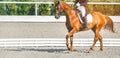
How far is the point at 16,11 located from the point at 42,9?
4.84ft

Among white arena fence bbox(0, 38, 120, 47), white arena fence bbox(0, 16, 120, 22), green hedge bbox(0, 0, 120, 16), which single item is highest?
white arena fence bbox(0, 38, 120, 47)

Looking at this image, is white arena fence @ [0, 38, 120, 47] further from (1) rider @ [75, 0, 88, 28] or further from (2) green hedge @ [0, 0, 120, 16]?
(2) green hedge @ [0, 0, 120, 16]

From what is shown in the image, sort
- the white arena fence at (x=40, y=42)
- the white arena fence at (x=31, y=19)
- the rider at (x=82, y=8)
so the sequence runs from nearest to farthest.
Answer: the rider at (x=82, y=8) < the white arena fence at (x=40, y=42) < the white arena fence at (x=31, y=19)

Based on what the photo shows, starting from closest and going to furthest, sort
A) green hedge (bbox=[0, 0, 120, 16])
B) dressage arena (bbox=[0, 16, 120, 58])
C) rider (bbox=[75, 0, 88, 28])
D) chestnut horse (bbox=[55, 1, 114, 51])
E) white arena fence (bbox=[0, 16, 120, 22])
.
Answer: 1. dressage arena (bbox=[0, 16, 120, 58])
2. chestnut horse (bbox=[55, 1, 114, 51])
3. rider (bbox=[75, 0, 88, 28])
4. white arena fence (bbox=[0, 16, 120, 22])
5. green hedge (bbox=[0, 0, 120, 16])

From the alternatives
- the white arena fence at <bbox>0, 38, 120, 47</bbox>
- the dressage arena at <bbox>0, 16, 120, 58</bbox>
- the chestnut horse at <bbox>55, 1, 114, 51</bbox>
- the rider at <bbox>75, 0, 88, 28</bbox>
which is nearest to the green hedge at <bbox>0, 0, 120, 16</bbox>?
the dressage arena at <bbox>0, 16, 120, 58</bbox>

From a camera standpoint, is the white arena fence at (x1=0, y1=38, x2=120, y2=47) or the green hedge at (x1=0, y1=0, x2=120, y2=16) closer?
the white arena fence at (x1=0, y1=38, x2=120, y2=47)

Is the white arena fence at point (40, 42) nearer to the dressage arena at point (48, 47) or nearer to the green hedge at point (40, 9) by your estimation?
the dressage arena at point (48, 47)

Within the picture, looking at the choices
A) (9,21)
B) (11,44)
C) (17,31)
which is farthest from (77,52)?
(9,21)

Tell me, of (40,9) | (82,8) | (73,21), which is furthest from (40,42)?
(40,9)

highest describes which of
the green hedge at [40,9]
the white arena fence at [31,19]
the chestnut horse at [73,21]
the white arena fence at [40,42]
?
the chestnut horse at [73,21]

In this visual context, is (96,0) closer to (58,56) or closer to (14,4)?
(14,4)

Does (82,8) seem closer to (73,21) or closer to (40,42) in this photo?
(73,21)

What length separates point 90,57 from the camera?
36.9 feet

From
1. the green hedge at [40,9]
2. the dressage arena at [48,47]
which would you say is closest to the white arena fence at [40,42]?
the dressage arena at [48,47]
